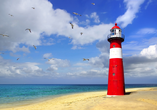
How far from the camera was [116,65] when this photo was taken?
63.5 feet

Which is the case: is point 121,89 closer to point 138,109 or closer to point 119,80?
point 119,80

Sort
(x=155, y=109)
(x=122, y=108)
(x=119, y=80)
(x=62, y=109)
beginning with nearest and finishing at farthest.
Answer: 1. (x=155, y=109)
2. (x=122, y=108)
3. (x=62, y=109)
4. (x=119, y=80)

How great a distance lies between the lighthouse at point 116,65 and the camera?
62.7 ft

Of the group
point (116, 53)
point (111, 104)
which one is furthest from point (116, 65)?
point (111, 104)

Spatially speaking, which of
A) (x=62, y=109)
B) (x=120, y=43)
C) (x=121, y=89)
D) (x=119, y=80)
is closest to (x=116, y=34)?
(x=120, y=43)

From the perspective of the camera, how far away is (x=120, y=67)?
1945 centimetres

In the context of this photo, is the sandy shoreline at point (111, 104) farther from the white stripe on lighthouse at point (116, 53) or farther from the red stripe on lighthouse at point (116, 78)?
the white stripe on lighthouse at point (116, 53)

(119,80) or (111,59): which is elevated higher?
(111,59)

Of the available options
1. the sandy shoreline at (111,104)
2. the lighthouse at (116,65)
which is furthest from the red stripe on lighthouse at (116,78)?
the sandy shoreline at (111,104)

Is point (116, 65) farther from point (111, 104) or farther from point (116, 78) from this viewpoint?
point (111, 104)

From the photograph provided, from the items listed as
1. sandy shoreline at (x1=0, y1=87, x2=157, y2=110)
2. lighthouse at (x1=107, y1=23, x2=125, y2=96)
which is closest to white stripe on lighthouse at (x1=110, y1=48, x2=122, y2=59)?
lighthouse at (x1=107, y1=23, x2=125, y2=96)

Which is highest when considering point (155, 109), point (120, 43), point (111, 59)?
point (120, 43)

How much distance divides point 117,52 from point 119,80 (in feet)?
14.4

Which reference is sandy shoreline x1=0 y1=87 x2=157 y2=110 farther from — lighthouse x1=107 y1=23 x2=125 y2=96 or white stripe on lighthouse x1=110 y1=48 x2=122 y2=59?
white stripe on lighthouse x1=110 y1=48 x2=122 y2=59
